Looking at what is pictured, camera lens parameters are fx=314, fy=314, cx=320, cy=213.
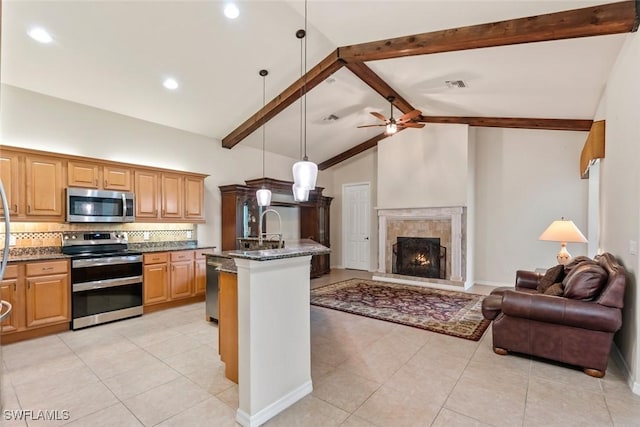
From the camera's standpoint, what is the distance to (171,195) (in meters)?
5.08

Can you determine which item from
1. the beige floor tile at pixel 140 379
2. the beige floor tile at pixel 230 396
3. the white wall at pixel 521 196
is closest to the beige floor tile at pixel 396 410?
the beige floor tile at pixel 230 396

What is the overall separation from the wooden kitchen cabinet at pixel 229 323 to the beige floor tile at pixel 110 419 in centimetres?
73

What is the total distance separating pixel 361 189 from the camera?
8555mm

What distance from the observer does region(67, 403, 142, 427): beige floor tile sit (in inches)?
83.9

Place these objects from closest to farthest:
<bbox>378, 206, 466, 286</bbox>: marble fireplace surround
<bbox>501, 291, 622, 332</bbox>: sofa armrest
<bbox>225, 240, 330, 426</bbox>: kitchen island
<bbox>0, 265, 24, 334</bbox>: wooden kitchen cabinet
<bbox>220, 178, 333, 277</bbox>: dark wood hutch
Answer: <bbox>225, 240, 330, 426</bbox>: kitchen island < <bbox>501, 291, 622, 332</bbox>: sofa armrest < <bbox>0, 265, 24, 334</bbox>: wooden kitchen cabinet < <bbox>220, 178, 333, 277</bbox>: dark wood hutch < <bbox>378, 206, 466, 286</bbox>: marble fireplace surround

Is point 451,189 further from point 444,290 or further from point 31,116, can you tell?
point 31,116

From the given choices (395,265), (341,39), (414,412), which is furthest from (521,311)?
(395,265)

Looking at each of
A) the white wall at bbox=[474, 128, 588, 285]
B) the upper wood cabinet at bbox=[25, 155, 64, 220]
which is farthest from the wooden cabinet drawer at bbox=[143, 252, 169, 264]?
the white wall at bbox=[474, 128, 588, 285]

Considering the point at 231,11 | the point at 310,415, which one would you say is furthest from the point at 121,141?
the point at 310,415

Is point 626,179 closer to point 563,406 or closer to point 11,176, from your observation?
point 563,406

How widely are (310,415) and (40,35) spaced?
4.44 m

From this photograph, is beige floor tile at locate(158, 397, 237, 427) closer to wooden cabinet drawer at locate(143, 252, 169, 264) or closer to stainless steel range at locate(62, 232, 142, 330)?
stainless steel range at locate(62, 232, 142, 330)

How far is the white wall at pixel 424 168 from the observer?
6.22 meters

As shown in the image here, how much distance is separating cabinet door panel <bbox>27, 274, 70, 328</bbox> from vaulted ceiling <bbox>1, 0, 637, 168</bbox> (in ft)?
7.91
